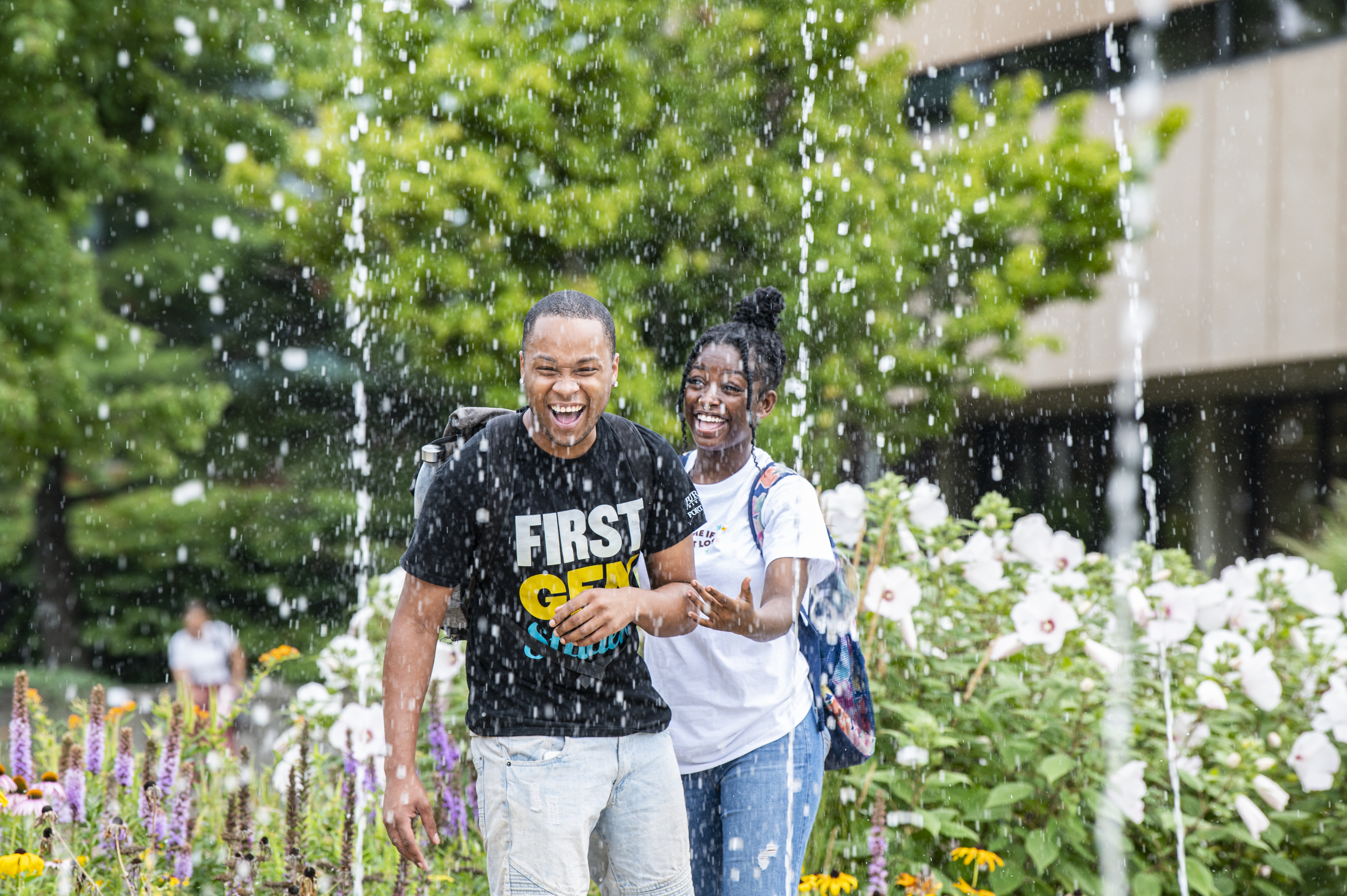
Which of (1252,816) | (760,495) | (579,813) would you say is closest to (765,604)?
(760,495)

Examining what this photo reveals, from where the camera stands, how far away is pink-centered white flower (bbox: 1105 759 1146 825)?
11.0 feet

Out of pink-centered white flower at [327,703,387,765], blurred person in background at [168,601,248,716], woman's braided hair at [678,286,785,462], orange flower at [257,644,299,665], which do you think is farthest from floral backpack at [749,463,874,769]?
blurred person in background at [168,601,248,716]

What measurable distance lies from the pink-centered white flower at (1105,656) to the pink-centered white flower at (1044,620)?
9cm

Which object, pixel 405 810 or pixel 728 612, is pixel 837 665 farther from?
pixel 405 810

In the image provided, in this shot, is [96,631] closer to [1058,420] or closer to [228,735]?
[228,735]

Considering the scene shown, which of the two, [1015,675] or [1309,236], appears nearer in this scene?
[1015,675]

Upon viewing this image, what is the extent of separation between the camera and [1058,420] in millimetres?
16609

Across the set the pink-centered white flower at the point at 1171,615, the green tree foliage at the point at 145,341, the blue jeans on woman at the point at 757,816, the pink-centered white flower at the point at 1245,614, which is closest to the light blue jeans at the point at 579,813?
the blue jeans on woman at the point at 757,816

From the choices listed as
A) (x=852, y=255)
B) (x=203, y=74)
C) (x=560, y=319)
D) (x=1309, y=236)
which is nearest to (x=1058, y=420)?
(x=1309, y=236)

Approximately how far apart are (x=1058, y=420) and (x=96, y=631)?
510 inches

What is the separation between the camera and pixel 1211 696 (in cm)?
349

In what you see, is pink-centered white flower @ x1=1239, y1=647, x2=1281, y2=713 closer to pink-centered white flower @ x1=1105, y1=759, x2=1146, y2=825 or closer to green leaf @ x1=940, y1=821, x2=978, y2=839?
pink-centered white flower @ x1=1105, y1=759, x2=1146, y2=825

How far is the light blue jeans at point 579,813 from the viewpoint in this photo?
2.05 metres

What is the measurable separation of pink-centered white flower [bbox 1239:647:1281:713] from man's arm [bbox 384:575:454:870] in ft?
8.55
